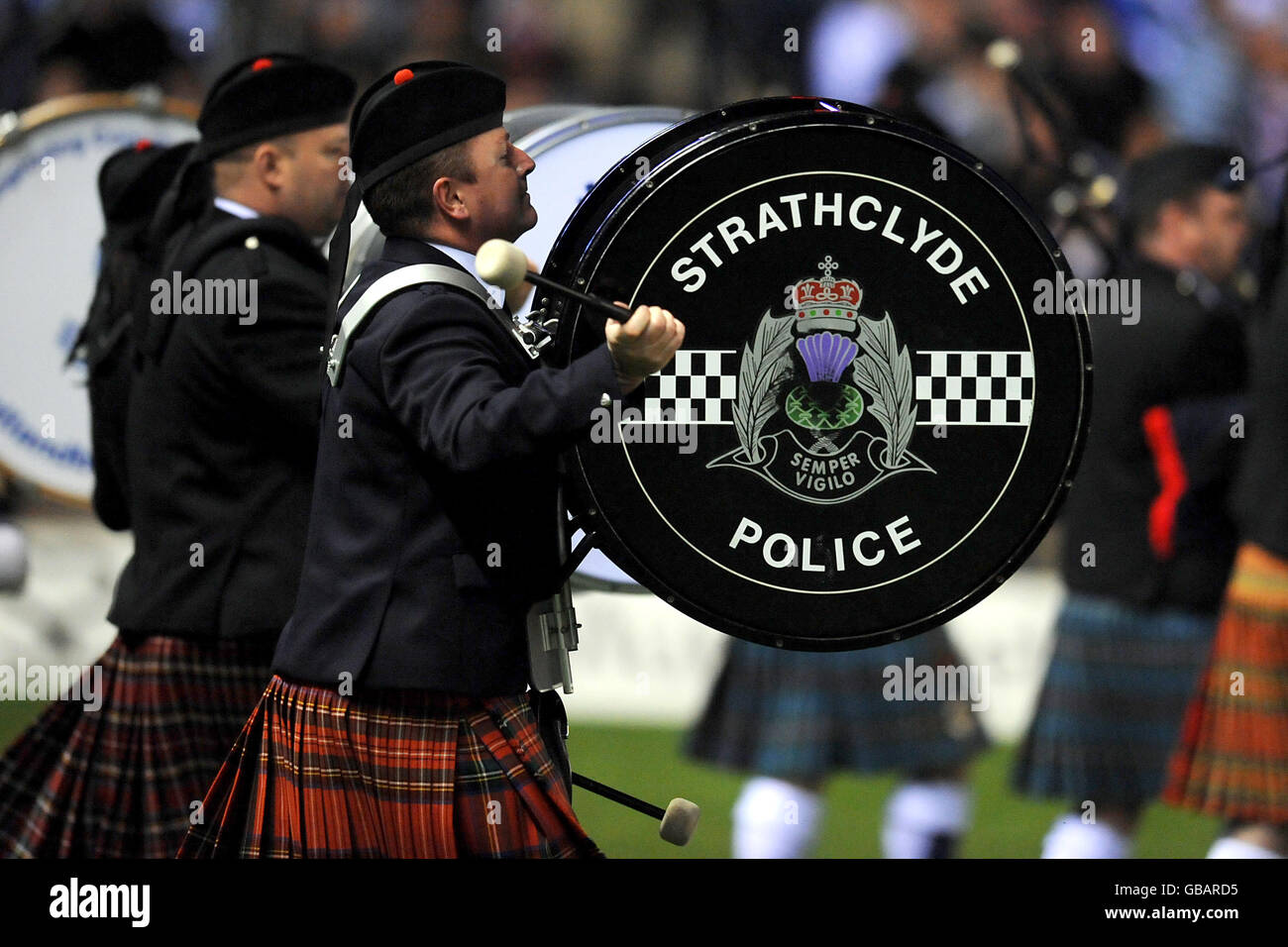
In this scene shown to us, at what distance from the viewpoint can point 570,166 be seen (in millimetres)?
3301

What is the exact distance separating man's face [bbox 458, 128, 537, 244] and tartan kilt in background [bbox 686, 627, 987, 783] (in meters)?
2.26

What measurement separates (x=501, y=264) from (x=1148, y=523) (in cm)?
288

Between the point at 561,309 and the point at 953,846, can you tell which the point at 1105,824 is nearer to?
the point at 953,846

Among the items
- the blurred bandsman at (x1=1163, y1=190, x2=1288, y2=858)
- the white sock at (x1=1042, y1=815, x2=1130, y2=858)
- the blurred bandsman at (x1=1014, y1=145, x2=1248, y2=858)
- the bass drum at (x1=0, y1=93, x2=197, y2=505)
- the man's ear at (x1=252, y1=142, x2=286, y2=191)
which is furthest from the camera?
the blurred bandsman at (x1=1014, y1=145, x2=1248, y2=858)

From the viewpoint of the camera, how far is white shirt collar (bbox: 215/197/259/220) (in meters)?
3.74

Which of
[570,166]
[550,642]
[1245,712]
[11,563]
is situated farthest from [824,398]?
[1245,712]

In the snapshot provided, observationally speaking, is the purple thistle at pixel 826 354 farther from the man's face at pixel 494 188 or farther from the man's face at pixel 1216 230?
the man's face at pixel 1216 230

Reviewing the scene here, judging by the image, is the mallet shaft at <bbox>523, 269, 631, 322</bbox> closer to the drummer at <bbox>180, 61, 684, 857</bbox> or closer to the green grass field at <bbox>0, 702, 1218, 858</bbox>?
the drummer at <bbox>180, 61, 684, 857</bbox>

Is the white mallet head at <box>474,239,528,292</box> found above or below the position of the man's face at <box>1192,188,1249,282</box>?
below

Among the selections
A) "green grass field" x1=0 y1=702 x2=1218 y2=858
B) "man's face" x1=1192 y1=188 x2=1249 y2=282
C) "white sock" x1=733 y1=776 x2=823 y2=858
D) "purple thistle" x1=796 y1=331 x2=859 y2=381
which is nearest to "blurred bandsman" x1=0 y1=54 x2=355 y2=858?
"purple thistle" x1=796 y1=331 x2=859 y2=381

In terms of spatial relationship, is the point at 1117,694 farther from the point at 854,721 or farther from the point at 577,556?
the point at 577,556

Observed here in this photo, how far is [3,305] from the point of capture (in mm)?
4703

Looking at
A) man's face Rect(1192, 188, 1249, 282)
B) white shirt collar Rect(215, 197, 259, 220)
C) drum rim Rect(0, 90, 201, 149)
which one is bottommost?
white shirt collar Rect(215, 197, 259, 220)

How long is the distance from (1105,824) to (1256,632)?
756mm
